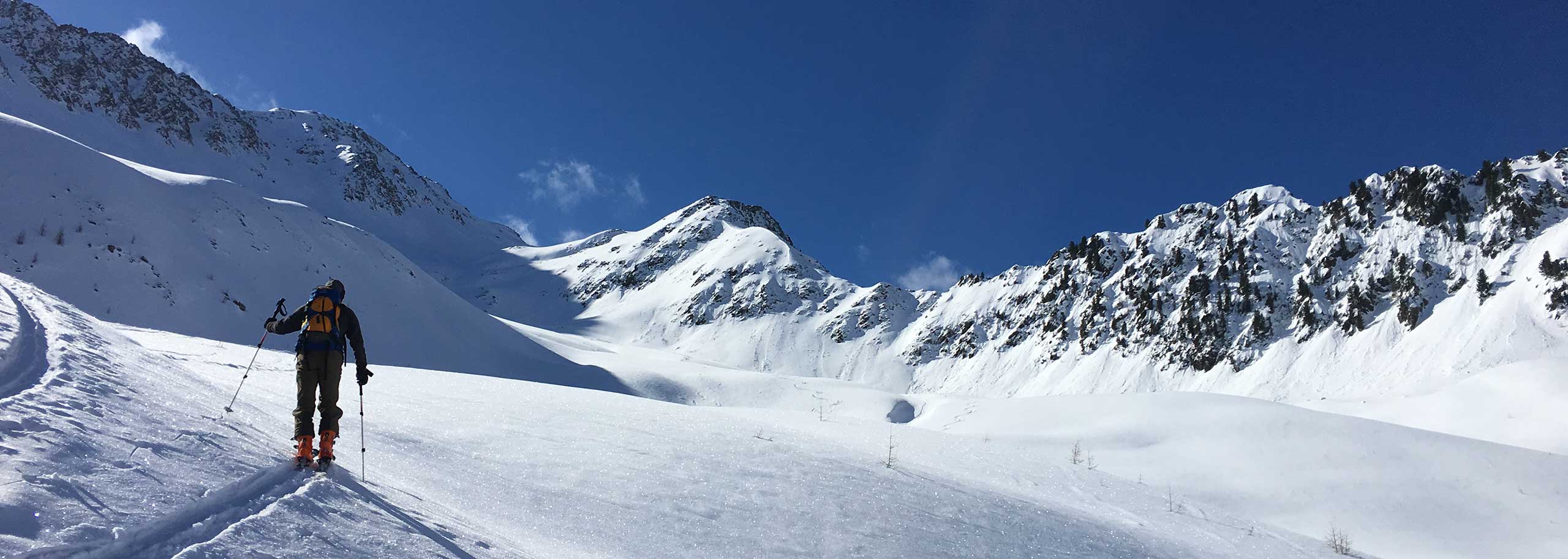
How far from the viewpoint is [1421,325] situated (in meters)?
46.6

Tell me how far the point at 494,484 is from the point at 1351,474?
505 inches

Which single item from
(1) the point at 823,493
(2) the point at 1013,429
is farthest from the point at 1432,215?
(1) the point at 823,493

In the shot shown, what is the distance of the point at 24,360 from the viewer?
18.6 ft

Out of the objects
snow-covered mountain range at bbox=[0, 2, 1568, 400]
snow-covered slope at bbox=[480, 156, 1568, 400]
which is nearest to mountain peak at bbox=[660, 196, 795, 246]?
snow-covered mountain range at bbox=[0, 2, 1568, 400]

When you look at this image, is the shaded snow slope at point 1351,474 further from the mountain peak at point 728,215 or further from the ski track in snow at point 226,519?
the mountain peak at point 728,215

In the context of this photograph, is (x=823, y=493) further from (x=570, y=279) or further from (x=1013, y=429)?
(x=570, y=279)

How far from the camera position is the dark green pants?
5945mm

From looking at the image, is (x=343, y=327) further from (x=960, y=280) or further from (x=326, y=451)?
(x=960, y=280)

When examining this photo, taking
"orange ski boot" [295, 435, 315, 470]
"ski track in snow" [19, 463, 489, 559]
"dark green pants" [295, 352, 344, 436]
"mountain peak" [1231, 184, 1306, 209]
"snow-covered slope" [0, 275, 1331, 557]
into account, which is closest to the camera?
"ski track in snow" [19, 463, 489, 559]

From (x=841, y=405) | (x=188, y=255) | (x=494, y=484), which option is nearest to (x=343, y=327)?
(x=494, y=484)

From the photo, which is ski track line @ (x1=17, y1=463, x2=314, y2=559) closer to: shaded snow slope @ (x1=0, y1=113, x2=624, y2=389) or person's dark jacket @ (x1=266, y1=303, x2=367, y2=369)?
person's dark jacket @ (x1=266, y1=303, x2=367, y2=369)

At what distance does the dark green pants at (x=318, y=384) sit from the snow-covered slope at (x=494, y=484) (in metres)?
0.36

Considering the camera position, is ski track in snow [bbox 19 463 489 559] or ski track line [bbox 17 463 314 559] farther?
ski track in snow [bbox 19 463 489 559]

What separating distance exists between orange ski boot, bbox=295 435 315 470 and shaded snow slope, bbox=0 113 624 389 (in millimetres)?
21324
